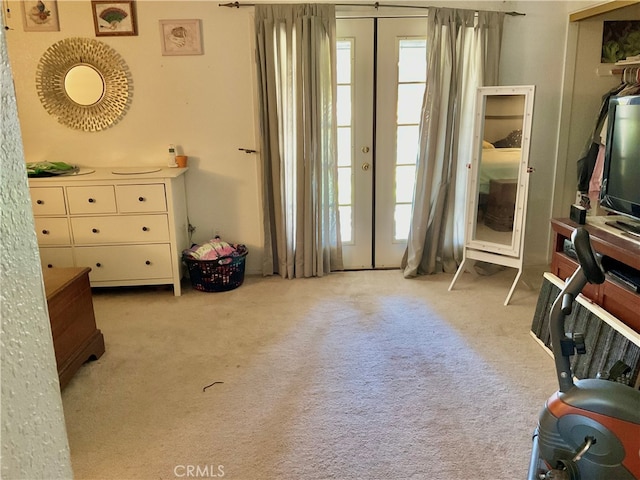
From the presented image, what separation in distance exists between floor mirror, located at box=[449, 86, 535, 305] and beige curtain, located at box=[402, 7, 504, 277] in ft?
0.71

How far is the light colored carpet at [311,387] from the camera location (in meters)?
1.92

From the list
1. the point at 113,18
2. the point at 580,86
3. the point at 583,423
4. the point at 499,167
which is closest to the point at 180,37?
the point at 113,18

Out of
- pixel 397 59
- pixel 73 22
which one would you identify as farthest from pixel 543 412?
pixel 73 22

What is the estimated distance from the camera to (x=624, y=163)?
2.49 meters

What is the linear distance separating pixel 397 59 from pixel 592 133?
5.15ft

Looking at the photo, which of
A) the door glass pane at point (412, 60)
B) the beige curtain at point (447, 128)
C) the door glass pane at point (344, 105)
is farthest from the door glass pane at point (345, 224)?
the door glass pane at point (412, 60)

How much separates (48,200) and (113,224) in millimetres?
439

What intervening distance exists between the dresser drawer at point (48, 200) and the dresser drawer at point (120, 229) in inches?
4.7

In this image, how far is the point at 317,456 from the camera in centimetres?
194

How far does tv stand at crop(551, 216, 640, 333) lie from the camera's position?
2127 mm

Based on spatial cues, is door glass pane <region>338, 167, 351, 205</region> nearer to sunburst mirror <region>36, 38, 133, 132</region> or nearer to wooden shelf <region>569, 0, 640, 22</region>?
sunburst mirror <region>36, 38, 133, 132</region>

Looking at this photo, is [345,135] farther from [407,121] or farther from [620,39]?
[620,39]

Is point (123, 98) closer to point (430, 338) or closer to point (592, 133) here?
point (430, 338)

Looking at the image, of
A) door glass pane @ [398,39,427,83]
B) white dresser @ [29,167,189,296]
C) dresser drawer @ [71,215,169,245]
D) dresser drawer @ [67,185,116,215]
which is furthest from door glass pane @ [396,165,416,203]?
dresser drawer @ [67,185,116,215]
